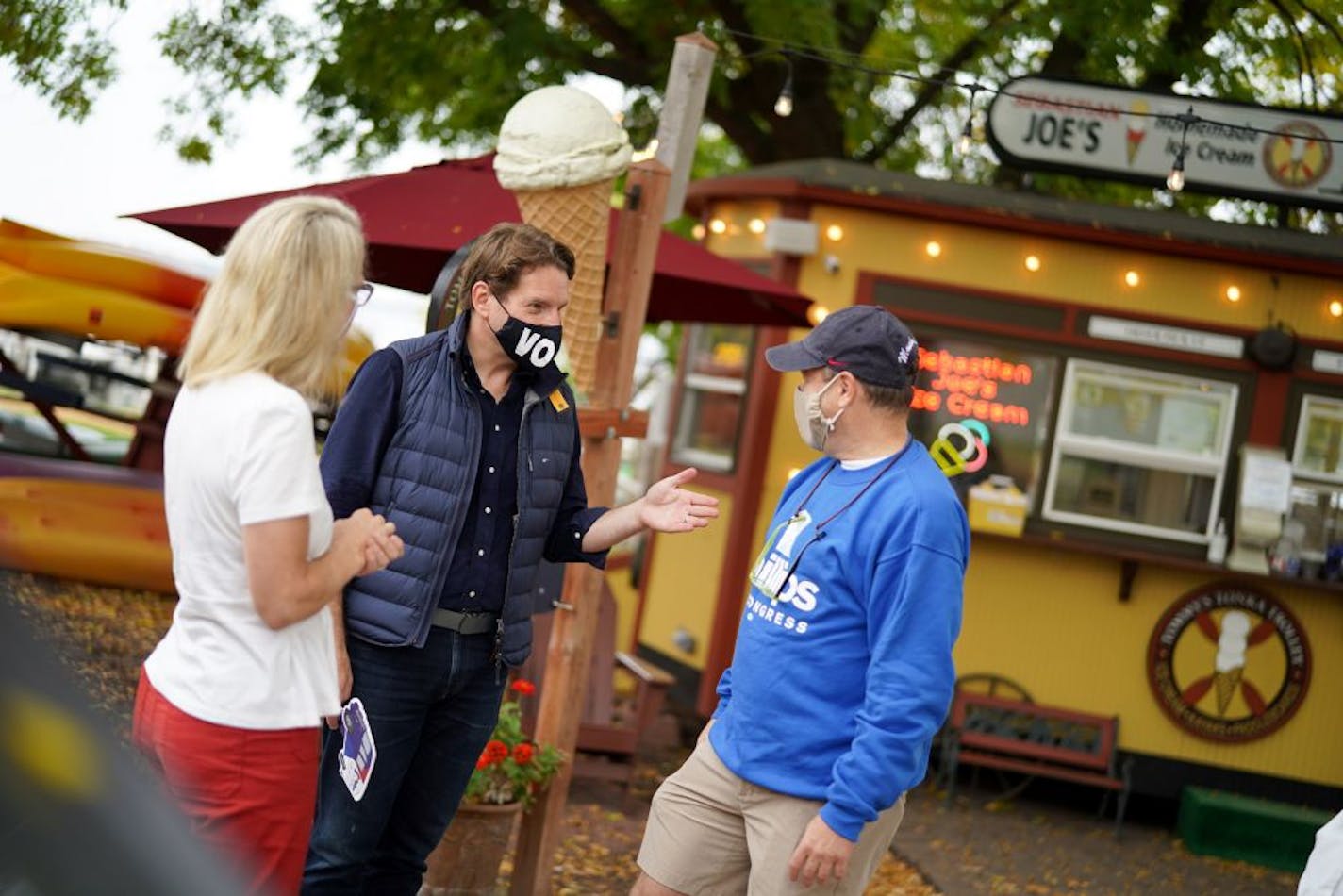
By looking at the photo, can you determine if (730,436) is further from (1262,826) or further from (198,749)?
(198,749)

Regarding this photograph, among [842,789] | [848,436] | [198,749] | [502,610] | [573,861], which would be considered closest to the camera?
[198,749]

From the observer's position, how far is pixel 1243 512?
9492mm

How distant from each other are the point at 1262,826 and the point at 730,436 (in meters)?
3.85

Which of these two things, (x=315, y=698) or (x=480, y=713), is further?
(x=480, y=713)

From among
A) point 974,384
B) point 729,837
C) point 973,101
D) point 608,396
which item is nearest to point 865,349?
point 729,837


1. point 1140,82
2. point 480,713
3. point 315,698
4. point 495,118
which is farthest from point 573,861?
point 1140,82

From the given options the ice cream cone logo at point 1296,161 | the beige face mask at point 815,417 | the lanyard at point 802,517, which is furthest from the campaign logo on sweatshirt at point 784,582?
the ice cream cone logo at point 1296,161

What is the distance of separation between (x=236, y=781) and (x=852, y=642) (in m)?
1.31

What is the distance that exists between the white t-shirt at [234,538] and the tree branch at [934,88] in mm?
9929

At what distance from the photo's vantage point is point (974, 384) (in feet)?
32.4

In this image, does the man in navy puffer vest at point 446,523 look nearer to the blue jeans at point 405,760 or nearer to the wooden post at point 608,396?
the blue jeans at point 405,760

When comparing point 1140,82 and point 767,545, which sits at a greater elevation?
point 1140,82

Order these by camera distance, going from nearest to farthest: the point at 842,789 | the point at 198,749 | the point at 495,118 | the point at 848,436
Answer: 1. the point at 198,749
2. the point at 842,789
3. the point at 848,436
4. the point at 495,118

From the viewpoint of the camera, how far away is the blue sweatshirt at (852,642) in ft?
11.0
